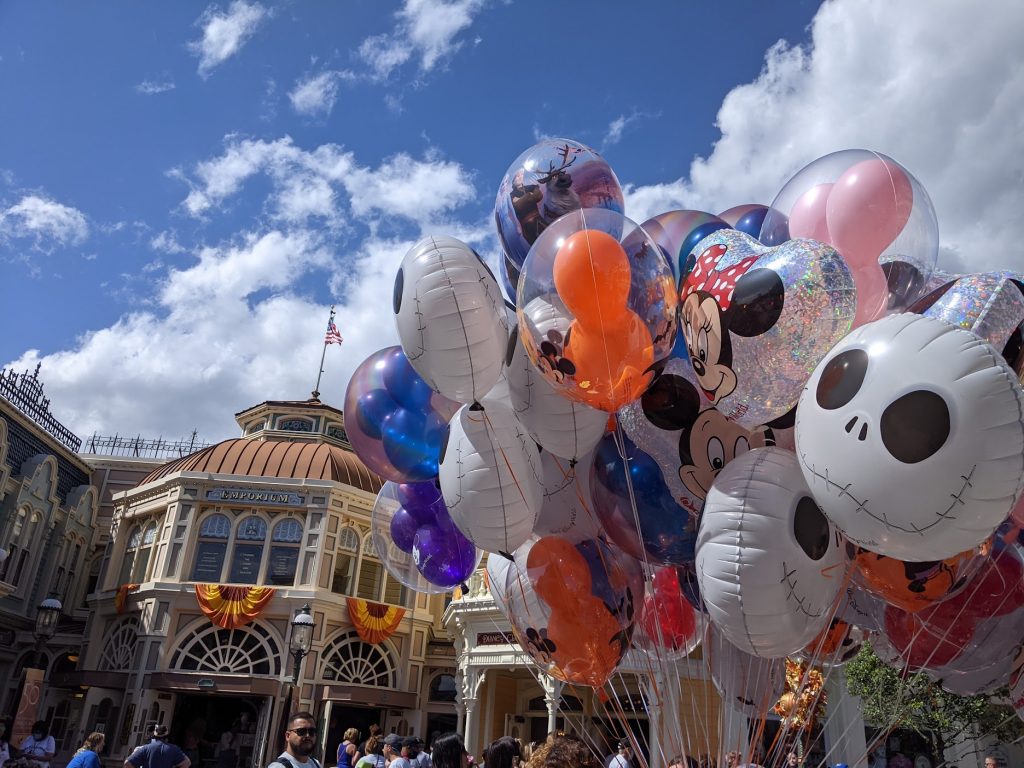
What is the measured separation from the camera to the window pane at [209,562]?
63.3 feet

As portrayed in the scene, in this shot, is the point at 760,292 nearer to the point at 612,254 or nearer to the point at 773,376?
the point at 773,376

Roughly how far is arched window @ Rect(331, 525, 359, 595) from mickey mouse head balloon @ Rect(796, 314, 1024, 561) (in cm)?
1861

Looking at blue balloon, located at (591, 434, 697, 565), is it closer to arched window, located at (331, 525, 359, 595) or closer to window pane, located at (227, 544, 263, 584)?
arched window, located at (331, 525, 359, 595)

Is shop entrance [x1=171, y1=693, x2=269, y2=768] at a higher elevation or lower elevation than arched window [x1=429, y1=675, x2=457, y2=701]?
lower

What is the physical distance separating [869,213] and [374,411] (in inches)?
134

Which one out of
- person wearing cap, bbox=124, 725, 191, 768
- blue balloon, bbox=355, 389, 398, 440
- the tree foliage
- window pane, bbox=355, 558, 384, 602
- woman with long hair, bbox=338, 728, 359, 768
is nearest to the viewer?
blue balloon, bbox=355, 389, 398, 440

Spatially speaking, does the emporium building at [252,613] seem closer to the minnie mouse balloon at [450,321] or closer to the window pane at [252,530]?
the window pane at [252,530]

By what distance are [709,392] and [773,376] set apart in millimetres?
346

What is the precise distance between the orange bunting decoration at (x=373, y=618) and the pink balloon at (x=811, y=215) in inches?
689

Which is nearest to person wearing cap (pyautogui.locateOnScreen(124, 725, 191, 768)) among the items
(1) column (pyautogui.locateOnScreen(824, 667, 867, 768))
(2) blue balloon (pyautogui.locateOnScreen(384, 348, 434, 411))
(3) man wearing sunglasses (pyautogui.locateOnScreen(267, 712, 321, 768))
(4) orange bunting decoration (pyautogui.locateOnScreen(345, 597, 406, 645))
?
(3) man wearing sunglasses (pyautogui.locateOnScreen(267, 712, 321, 768))

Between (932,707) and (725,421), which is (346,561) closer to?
(932,707)

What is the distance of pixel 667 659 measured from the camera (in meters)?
5.00

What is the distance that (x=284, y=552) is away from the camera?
1966 cm

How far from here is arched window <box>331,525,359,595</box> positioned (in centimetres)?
2008
